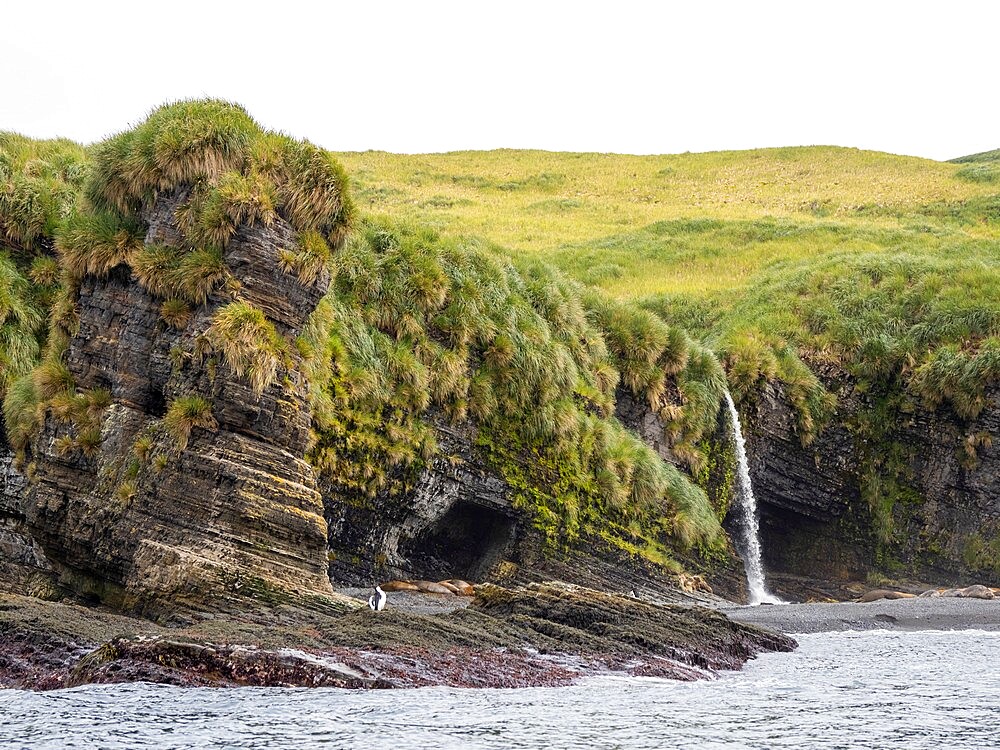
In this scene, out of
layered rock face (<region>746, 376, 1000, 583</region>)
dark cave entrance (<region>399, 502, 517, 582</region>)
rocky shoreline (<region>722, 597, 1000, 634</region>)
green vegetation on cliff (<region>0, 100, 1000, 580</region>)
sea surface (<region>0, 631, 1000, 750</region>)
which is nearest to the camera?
sea surface (<region>0, 631, 1000, 750</region>)

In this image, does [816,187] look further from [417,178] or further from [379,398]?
[379,398]

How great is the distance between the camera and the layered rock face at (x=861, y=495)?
2622 cm

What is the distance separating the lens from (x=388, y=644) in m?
11.4

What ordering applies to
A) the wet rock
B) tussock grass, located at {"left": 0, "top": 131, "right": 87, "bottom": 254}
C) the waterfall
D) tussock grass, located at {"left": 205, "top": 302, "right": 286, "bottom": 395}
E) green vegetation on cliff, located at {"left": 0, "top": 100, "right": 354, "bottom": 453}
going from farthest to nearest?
1. the waterfall
2. tussock grass, located at {"left": 0, "top": 131, "right": 87, "bottom": 254}
3. green vegetation on cliff, located at {"left": 0, "top": 100, "right": 354, "bottom": 453}
4. tussock grass, located at {"left": 205, "top": 302, "right": 286, "bottom": 395}
5. the wet rock

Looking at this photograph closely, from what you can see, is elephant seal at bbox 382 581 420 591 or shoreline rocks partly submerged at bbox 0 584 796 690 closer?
shoreline rocks partly submerged at bbox 0 584 796 690

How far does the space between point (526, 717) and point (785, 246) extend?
37.6 meters

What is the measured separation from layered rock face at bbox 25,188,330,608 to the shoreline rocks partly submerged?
0.99 meters

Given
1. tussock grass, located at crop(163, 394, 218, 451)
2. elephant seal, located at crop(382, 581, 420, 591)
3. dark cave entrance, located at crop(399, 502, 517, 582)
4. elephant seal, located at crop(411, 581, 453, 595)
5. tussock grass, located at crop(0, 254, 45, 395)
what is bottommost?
elephant seal, located at crop(382, 581, 420, 591)

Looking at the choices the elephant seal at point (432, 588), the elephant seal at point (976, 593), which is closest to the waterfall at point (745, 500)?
the elephant seal at point (976, 593)

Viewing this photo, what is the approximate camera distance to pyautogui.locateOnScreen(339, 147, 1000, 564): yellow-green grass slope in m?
27.8

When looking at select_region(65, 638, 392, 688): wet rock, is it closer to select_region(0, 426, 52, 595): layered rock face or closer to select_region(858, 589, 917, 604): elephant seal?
select_region(0, 426, 52, 595): layered rock face

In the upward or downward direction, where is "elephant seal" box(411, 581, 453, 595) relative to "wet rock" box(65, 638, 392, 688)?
downward

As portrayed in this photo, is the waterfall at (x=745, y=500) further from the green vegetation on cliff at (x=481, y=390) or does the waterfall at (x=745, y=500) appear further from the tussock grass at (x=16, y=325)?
the tussock grass at (x=16, y=325)

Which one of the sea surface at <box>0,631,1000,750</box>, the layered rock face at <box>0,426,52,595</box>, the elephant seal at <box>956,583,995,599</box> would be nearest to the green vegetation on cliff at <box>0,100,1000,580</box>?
the layered rock face at <box>0,426,52,595</box>
